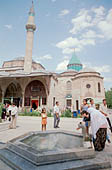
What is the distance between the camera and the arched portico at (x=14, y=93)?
21.2 m

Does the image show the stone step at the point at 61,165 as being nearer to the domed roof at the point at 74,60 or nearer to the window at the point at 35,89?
the window at the point at 35,89

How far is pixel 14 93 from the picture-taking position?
21.8 meters

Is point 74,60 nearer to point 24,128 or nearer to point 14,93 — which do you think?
point 14,93

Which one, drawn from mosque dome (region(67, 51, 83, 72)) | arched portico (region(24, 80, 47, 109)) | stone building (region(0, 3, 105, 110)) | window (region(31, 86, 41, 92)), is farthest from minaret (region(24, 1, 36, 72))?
mosque dome (region(67, 51, 83, 72))

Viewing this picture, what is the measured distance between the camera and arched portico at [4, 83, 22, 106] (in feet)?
69.6

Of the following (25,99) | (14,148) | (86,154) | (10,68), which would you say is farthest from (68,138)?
(10,68)

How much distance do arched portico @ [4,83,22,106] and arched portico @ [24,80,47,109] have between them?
1.38m

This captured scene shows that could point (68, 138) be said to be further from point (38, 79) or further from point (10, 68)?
point (10, 68)

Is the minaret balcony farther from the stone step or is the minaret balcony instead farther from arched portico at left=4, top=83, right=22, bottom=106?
the stone step

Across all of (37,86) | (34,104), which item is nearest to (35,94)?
(37,86)

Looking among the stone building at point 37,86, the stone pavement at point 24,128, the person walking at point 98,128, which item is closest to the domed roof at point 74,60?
the stone building at point 37,86

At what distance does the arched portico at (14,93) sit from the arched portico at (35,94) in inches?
54.4

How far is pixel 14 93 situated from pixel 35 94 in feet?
14.3

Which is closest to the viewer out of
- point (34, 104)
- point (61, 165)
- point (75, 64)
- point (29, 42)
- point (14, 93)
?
point (61, 165)
